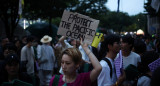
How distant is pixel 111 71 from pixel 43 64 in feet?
19.6

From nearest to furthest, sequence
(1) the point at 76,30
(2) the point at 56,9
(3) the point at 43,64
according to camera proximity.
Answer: (1) the point at 76,30 < (3) the point at 43,64 < (2) the point at 56,9

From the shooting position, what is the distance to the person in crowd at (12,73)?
3.44 m

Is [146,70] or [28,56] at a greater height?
A: [146,70]

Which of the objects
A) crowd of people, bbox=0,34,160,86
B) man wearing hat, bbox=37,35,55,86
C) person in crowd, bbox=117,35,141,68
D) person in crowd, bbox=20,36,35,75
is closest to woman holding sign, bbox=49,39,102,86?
crowd of people, bbox=0,34,160,86

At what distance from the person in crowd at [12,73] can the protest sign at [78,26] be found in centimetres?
101

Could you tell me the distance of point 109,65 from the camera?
3482 mm

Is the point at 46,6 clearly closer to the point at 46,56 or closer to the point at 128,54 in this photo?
the point at 46,56

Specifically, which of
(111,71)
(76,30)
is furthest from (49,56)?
(111,71)

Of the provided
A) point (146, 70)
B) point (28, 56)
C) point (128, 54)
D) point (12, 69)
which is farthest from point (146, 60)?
point (28, 56)

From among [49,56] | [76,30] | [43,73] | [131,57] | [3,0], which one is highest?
[3,0]

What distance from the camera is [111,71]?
3475 millimetres

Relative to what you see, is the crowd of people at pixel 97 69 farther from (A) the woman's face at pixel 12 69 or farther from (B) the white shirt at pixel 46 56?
(B) the white shirt at pixel 46 56

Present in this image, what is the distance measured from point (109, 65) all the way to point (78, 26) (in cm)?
94

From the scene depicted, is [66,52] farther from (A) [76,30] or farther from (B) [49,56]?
(B) [49,56]
